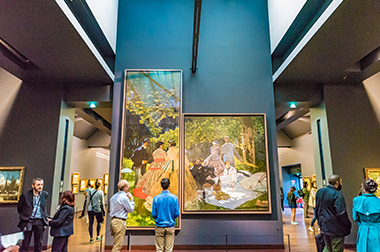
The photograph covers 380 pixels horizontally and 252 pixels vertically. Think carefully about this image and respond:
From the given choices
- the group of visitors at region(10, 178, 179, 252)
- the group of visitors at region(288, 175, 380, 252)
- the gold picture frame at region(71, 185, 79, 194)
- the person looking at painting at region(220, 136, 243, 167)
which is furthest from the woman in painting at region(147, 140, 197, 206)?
the gold picture frame at region(71, 185, 79, 194)

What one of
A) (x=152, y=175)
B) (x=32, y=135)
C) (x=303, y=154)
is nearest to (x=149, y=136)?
(x=152, y=175)

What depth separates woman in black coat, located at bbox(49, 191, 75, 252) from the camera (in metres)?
4.92

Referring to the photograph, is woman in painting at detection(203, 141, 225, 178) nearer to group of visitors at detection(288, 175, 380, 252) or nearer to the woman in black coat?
group of visitors at detection(288, 175, 380, 252)

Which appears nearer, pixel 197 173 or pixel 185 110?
pixel 197 173

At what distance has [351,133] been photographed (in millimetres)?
9008

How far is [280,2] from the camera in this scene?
27.7ft

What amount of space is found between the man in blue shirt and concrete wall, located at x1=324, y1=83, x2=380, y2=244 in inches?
228

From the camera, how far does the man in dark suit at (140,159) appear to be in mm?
8430

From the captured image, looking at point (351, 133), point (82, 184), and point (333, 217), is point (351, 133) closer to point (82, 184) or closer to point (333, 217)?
point (333, 217)

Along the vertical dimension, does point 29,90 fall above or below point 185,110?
above

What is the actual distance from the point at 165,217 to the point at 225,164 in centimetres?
337

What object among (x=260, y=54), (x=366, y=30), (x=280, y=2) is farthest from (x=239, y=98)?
(x=366, y=30)

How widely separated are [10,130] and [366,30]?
1046cm

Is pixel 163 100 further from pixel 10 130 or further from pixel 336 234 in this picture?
pixel 336 234
